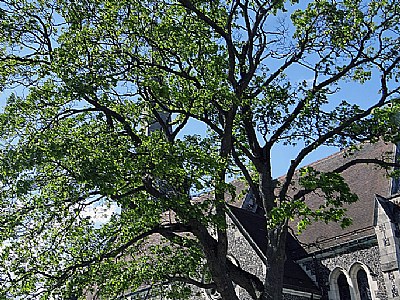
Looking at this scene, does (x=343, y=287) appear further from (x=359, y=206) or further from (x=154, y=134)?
(x=154, y=134)

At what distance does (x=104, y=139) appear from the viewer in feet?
35.4

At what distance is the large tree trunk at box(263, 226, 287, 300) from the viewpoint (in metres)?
10.7

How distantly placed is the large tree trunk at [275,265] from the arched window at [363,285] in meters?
6.32

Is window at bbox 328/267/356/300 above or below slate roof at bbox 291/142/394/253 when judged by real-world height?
below

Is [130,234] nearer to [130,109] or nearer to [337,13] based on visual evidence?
[130,109]

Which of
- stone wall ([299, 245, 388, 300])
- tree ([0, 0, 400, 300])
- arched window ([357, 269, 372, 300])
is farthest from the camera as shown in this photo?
arched window ([357, 269, 372, 300])

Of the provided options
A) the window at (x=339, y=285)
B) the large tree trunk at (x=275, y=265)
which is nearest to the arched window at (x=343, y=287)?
the window at (x=339, y=285)

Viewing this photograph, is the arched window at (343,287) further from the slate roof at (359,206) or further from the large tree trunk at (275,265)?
the large tree trunk at (275,265)

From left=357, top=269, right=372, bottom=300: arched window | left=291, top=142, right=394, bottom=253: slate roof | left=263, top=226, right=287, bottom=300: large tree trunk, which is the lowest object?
left=263, top=226, right=287, bottom=300: large tree trunk

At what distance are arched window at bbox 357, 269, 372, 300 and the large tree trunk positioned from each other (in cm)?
632

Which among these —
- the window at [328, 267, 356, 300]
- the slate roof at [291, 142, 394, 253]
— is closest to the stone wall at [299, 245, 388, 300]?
the window at [328, 267, 356, 300]

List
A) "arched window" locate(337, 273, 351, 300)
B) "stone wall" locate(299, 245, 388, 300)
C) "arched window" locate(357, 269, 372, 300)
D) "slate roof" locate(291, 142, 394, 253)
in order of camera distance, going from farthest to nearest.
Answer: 1. "slate roof" locate(291, 142, 394, 253)
2. "arched window" locate(337, 273, 351, 300)
3. "arched window" locate(357, 269, 372, 300)
4. "stone wall" locate(299, 245, 388, 300)

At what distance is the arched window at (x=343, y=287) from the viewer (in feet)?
54.3

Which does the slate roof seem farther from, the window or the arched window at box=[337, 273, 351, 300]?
the arched window at box=[337, 273, 351, 300]
